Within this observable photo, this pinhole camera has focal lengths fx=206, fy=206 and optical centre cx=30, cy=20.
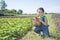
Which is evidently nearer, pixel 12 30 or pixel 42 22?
pixel 42 22

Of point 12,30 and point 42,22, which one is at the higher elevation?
point 42,22

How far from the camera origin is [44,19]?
750 centimetres

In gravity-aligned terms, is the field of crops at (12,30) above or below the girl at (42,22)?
below

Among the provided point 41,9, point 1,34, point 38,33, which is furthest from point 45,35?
point 1,34

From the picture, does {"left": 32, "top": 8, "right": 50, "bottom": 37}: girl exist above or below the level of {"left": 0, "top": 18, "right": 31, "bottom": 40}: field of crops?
above

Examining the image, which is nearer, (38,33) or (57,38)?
(57,38)

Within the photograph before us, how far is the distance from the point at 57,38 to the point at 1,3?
8307 centimetres

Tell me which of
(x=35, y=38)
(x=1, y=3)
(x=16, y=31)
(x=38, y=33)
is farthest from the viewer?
(x=1, y=3)

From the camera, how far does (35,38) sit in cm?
739

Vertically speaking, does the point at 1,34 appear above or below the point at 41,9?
below

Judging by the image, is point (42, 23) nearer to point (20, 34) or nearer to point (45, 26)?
point (45, 26)

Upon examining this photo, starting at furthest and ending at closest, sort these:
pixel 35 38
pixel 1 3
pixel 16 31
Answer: pixel 1 3
pixel 16 31
pixel 35 38

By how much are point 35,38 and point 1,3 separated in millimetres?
83053

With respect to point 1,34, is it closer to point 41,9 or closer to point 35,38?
point 35,38
